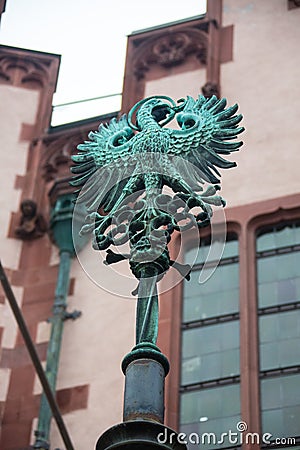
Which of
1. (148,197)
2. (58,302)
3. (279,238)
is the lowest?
(148,197)

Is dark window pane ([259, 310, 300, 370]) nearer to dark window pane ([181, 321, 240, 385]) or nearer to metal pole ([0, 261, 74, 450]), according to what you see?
dark window pane ([181, 321, 240, 385])

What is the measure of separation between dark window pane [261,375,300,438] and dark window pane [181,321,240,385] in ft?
1.30

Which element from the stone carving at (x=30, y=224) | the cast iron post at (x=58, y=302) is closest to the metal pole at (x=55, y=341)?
the cast iron post at (x=58, y=302)

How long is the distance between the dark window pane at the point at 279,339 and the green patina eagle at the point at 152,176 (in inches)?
203

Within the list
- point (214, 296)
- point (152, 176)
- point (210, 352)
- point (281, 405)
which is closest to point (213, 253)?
point (214, 296)

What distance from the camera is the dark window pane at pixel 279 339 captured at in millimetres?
11477

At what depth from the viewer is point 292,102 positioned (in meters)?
13.8

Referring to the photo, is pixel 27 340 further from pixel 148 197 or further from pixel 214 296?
pixel 148 197

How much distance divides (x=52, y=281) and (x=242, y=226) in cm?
222

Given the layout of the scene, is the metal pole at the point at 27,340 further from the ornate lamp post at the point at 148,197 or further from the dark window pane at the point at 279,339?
the ornate lamp post at the point at 148,197

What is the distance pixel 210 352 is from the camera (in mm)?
11789

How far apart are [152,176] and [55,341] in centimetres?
664

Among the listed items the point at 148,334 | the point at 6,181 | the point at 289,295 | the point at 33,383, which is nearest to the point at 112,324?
the point at 33,383

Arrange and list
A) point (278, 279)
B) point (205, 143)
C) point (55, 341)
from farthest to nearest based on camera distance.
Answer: point (55, 341)
point (278, 279)
point (205, 143)
